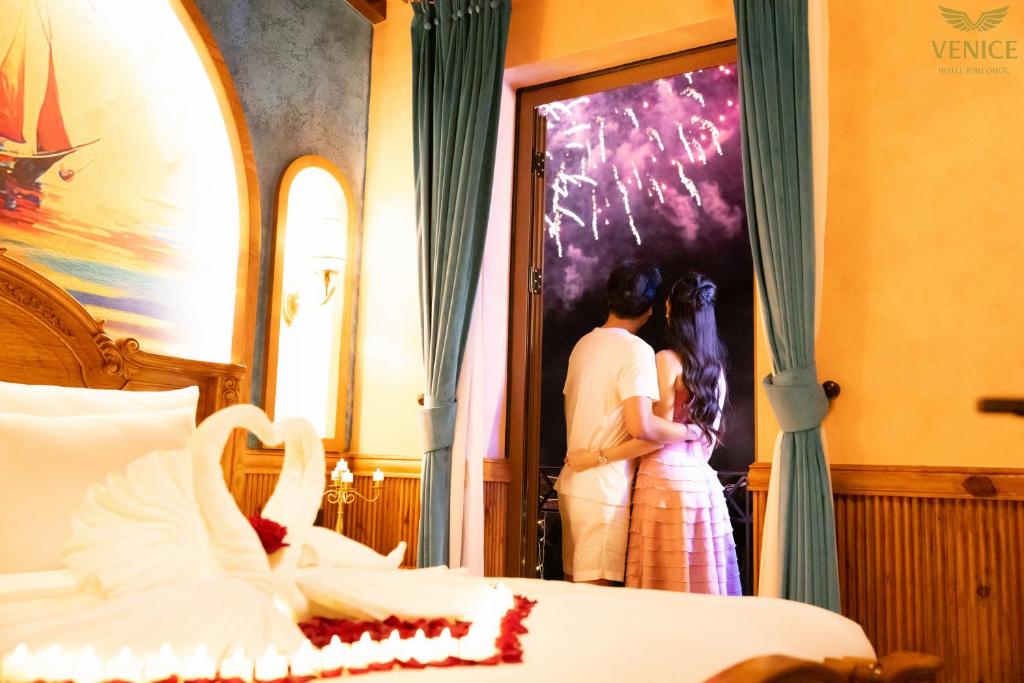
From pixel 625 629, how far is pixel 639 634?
0.04 m

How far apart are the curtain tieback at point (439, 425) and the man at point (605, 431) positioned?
0.51 metres

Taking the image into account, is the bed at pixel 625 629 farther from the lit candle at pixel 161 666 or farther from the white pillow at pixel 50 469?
the lit candle at pixel 161 666

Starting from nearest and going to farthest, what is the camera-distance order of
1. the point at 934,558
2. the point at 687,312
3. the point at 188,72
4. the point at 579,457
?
the point at 934,558 → the point at 188,72 → the point at 579,457 → the point at 687,312

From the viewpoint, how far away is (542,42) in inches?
148

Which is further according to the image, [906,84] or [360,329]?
[360,329]

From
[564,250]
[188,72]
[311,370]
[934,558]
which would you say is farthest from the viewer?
[564,250]

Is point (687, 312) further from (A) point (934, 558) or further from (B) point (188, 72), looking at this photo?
(B) point (188, 72)

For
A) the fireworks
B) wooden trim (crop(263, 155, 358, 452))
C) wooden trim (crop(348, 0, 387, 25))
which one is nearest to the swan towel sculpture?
wooden trim (crop(263, 155, 358, 452))

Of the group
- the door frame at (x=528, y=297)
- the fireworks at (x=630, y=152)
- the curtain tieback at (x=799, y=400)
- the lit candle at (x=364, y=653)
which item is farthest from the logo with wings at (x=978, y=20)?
the lit candle at (x=364, y=653)

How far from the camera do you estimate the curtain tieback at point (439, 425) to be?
3562mm

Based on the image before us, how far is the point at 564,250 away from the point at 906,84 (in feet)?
9.10

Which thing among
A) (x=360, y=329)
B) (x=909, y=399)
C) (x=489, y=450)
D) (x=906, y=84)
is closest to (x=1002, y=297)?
(x=909, y=399)

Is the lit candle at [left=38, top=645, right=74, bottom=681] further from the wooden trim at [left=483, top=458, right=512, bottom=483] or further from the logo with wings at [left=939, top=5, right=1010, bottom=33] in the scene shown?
the logo with wings at [left=939, top=5, right=1010, bottom=33]

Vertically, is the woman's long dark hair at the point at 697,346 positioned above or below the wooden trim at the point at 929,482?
above
